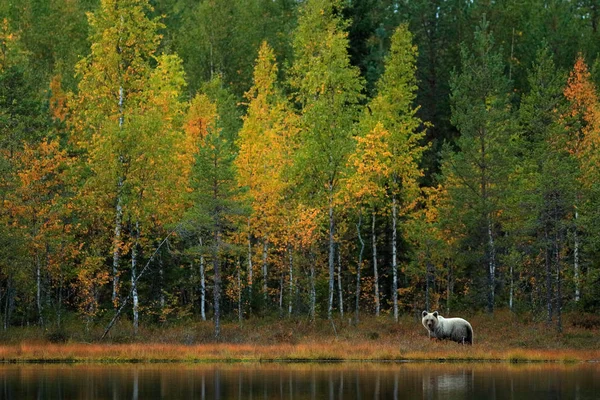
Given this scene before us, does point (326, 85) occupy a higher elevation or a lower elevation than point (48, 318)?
higher

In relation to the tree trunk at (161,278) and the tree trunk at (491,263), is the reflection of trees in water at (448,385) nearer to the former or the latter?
the tree trunk at (491,263)

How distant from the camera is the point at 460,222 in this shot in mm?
46094

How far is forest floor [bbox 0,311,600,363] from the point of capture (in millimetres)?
34750

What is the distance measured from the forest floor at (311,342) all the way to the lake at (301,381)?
5.50 feet

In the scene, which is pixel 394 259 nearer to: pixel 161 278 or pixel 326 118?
pixel 326 118

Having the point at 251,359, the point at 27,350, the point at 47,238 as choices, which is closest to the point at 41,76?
the point at 47,238

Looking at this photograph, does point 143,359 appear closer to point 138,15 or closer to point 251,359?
point 251,359

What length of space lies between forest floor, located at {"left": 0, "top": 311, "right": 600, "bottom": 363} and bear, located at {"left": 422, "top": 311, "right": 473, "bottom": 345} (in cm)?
59

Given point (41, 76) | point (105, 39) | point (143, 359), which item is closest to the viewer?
point (143, 359)

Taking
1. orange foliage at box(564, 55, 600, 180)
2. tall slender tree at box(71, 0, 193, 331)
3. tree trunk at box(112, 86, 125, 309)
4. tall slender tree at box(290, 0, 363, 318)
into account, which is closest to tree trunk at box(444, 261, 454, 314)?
tall slender tree at box(290, 0, 363, 318)

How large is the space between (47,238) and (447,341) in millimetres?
18408

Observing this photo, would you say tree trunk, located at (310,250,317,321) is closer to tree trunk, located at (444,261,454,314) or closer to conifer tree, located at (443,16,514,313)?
conifer tree, located at (443,16,514,313)

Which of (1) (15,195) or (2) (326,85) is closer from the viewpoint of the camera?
(1) (15,195)

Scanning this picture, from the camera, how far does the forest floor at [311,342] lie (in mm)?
34750
